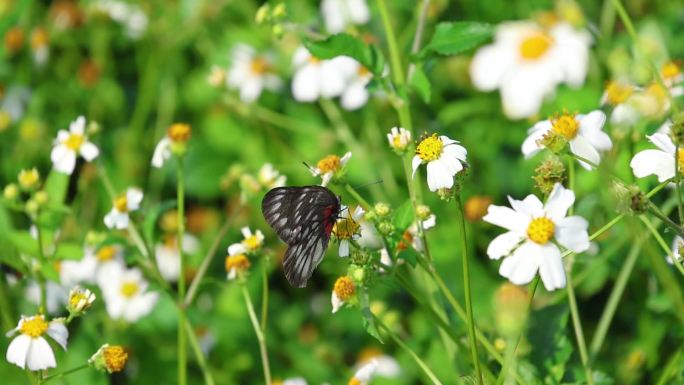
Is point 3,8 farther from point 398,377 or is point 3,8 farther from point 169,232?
point 398,377

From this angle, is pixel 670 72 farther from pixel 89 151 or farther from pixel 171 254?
pixel 171 254

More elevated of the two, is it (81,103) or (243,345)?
(81,103)

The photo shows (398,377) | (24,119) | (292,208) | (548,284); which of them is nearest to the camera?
(548,284)

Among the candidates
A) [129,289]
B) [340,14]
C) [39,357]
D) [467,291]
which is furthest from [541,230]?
[340,14]

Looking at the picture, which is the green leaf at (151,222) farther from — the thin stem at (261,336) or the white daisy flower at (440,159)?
the white daisy flower at (440,159)

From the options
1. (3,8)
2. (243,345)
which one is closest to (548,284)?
(243,345)

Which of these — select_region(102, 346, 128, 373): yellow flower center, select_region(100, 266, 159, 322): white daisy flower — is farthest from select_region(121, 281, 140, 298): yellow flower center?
select_region(102, 346, 128, 373): yellow flower center

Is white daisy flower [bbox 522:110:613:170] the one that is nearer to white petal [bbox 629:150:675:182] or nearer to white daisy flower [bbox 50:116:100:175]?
white petal [bbox 629:150:675:182]

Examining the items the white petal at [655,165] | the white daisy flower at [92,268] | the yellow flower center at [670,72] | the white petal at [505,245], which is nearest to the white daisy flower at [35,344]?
the white petal at [505,245]

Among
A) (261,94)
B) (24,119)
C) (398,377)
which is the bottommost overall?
(398,377)
